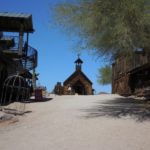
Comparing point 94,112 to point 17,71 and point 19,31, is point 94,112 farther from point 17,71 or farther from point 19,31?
point 19,31

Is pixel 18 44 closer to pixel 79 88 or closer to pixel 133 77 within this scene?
pixel 133 77

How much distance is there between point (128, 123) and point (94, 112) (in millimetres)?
3515

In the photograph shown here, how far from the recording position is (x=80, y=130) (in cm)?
1492

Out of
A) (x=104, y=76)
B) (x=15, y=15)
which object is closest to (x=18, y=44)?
(x=15, y=15)

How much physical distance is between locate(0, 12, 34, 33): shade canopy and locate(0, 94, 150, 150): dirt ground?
11958 millimetres

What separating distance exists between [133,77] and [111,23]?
16162 mm

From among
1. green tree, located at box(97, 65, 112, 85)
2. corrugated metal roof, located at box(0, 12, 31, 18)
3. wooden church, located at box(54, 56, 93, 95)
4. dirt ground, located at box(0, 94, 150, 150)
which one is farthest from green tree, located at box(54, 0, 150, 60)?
green tree, located at box(97, 65, 112, 85)

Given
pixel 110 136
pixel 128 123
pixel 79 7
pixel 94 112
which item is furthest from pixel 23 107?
pixel 110 136

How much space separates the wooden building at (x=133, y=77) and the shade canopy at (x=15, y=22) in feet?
24.1

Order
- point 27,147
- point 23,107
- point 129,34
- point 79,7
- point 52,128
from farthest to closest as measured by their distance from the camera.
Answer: point 23,107 < point 79,7 < point 129,34 < point 52,128 < point 27,147

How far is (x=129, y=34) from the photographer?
17641 millimetres

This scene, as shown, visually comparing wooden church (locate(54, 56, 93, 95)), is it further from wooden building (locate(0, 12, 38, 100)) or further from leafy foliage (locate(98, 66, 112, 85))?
wooden building (locate(0, 12, 38, 100))

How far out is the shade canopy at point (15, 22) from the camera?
99.9 feet

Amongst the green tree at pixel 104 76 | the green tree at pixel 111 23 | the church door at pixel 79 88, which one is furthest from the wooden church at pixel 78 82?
the green tree at pixel 111 23
